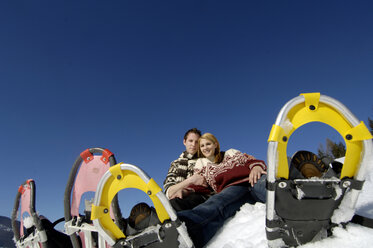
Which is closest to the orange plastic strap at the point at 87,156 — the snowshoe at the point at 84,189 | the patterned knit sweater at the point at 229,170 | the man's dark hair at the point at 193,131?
the snowshoe at the point at 84,189

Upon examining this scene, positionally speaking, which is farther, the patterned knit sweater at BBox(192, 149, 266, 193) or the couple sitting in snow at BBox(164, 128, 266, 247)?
the patterned knit sweater at BBox(192, 149, 266, 193)

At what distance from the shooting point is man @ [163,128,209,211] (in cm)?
275

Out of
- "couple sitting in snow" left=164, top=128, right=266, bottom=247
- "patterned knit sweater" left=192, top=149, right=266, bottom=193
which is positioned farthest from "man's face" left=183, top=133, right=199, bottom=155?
"patterned knit sweater" left=192, top=149, right=266, bottom=193

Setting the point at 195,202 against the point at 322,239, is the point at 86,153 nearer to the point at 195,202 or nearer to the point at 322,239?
the point at 195,202

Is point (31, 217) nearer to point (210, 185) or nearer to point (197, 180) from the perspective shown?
point (197, 180)

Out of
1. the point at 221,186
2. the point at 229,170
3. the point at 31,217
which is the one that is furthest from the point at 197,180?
the point at 31,217

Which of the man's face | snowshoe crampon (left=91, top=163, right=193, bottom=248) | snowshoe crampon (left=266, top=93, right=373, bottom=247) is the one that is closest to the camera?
snowshoe crampon (left=266, top=93, right=373, bottom=247)

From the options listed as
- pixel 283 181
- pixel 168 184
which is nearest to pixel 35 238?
pixel 168 184

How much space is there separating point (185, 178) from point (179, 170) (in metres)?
0.16

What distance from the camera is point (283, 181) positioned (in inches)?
54.2

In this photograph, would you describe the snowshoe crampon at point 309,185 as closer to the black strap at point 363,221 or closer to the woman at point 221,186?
the black strap at point 363,221

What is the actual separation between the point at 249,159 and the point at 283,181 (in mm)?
1630

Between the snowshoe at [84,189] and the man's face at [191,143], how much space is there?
1656 millimetres

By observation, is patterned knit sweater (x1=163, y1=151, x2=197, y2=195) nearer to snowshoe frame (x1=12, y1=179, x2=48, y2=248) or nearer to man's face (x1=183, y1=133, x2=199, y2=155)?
man's face (x1=183, y1=133, x2=199, y2=155)
